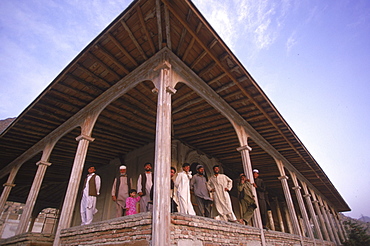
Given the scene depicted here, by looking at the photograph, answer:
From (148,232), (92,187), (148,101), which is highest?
(148,101)

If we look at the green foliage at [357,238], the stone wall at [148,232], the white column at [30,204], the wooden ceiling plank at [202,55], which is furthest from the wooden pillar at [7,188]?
the green foliage at [357,238]

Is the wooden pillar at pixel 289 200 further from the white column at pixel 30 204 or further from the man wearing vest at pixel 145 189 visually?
the white column at pixel 30 204

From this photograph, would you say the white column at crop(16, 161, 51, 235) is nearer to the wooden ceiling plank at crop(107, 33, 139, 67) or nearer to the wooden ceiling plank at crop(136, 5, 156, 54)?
the wooden ceiling plank at crop(107, 33, 139, 67)

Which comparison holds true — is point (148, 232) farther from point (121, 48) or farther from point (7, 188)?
point (7, 188)

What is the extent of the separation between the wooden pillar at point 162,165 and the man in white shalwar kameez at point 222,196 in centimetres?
223

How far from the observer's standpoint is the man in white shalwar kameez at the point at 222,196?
6.05m

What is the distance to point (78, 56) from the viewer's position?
5.40 metres

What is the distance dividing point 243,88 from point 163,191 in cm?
406

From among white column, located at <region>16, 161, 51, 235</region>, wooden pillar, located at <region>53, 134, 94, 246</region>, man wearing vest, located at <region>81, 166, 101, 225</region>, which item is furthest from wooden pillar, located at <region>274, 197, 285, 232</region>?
white column, located at <region>16, 161, 51, 235</region>

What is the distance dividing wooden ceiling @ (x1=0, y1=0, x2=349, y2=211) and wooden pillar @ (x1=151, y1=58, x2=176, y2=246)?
0.90 meters

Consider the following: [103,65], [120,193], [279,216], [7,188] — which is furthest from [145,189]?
[279,216]

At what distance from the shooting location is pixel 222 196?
6145 mm

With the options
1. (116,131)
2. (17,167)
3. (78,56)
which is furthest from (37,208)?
(78,56)

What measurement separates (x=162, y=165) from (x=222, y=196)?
2800 mm
